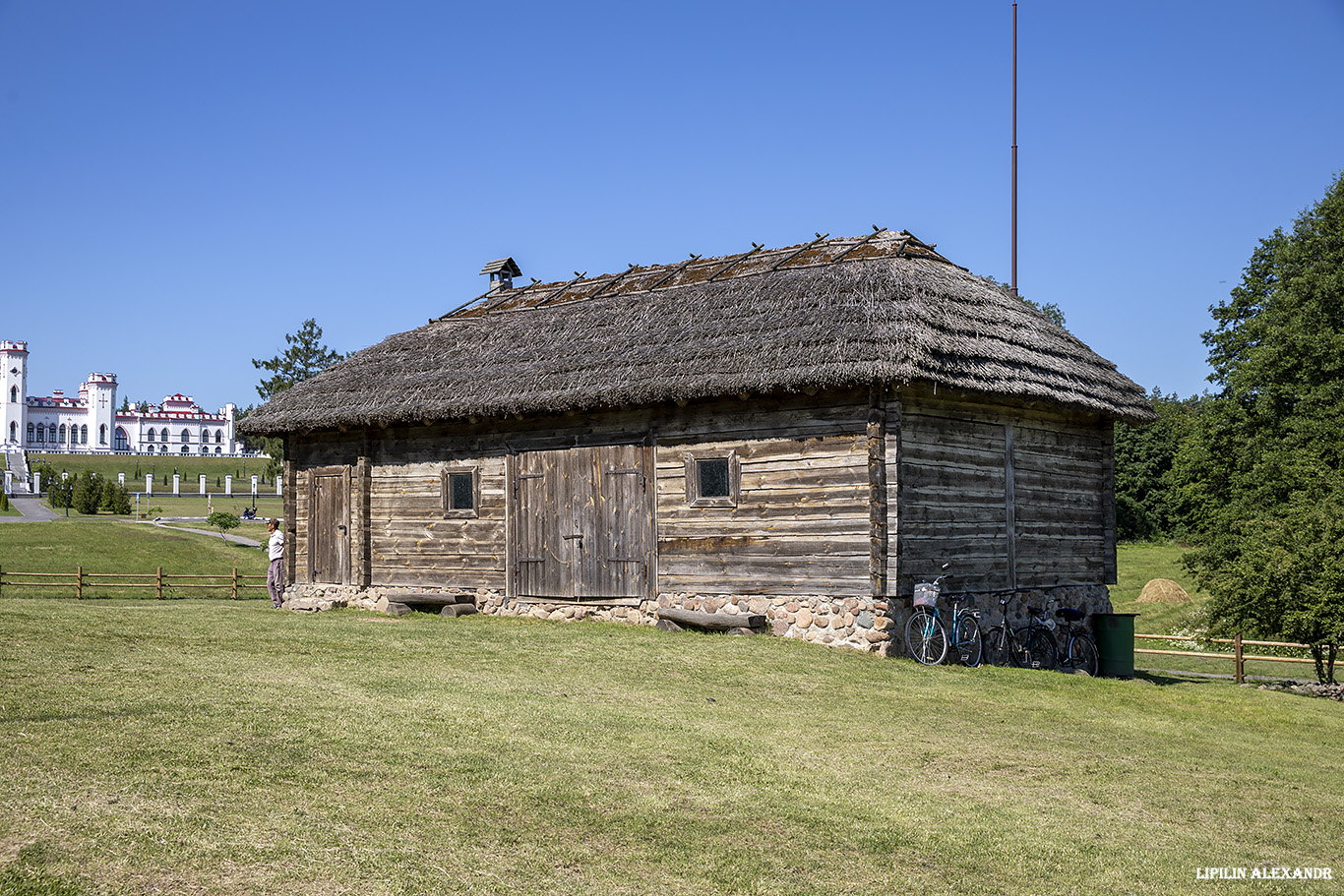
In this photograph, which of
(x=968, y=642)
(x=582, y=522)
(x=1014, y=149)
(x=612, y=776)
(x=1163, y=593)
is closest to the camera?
(x=612, y=776)

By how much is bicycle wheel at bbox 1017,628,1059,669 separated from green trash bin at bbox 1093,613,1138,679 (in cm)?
80

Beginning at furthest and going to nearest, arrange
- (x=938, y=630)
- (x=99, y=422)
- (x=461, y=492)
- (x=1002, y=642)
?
(x=99, y=422) → (x=461, y=492) → (x=1002, y=642) → (x=938, y=630)

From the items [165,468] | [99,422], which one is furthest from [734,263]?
[99,422]

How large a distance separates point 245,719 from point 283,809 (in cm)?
243

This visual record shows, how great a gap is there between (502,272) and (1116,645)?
15.1 m

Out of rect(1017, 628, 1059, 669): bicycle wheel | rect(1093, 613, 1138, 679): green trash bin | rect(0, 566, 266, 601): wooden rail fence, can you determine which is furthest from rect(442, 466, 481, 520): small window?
rect(1093, 613, 1138, 679): green trash bin

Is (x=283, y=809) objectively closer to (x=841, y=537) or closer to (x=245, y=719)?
(x=245, y=719)

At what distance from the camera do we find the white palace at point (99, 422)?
6289 inches

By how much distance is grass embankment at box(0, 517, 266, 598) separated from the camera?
34844 mm

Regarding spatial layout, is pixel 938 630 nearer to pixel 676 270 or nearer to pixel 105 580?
pixel 676 270

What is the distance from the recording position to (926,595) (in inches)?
593

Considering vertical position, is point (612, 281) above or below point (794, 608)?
above

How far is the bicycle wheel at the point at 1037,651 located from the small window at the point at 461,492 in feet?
29.5

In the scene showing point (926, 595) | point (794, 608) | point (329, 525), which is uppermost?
point (329, 525)
